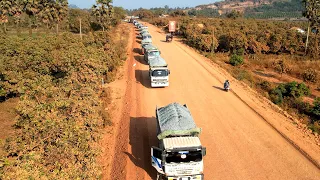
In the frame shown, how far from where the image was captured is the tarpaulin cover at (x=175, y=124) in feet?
43.5

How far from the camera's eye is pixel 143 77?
32125 millimetres

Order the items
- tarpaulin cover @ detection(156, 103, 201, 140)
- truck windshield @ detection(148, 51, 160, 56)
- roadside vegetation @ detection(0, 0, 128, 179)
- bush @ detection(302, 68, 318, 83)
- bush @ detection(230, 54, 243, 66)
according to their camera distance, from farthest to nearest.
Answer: bush @ detection(230, 54, 243, 66) → truck windshield @ detection(148, 51, 160, 56) → bush @ detection(302, 68, 318, 83) → tarpaulin cover @ detection(156, 103, 201, 140) → roadside vegetation @ detection(0, 0, 128, 179)

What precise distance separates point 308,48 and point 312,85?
19.1m

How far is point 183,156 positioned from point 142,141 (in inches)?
226

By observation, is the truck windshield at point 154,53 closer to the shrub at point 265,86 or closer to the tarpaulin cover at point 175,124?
the shrub at point 265,86

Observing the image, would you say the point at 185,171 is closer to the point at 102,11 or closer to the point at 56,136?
the point at 56,136

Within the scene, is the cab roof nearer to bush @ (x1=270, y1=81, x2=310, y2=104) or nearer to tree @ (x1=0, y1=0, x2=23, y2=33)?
bush @ (x1=270, y1=81, x2=310, y2=104)

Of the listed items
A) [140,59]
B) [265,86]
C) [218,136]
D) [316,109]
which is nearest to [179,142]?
[218,136]

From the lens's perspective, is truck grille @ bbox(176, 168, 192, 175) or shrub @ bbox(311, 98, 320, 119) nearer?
truck grille @ bbox(176, 168, 192, 175)

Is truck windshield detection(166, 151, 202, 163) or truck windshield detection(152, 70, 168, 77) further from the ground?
truck windshield detection(152, 70, 168, 77)

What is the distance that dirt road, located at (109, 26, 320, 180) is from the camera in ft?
48.2

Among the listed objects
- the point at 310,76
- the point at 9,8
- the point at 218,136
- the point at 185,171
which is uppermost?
the point at 9,8

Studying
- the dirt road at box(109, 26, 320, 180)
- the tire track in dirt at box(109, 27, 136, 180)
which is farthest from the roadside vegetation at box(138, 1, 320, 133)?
the tire track in dirt at box(109, 27, 136, 180)

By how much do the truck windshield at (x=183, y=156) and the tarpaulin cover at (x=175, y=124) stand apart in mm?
1337
